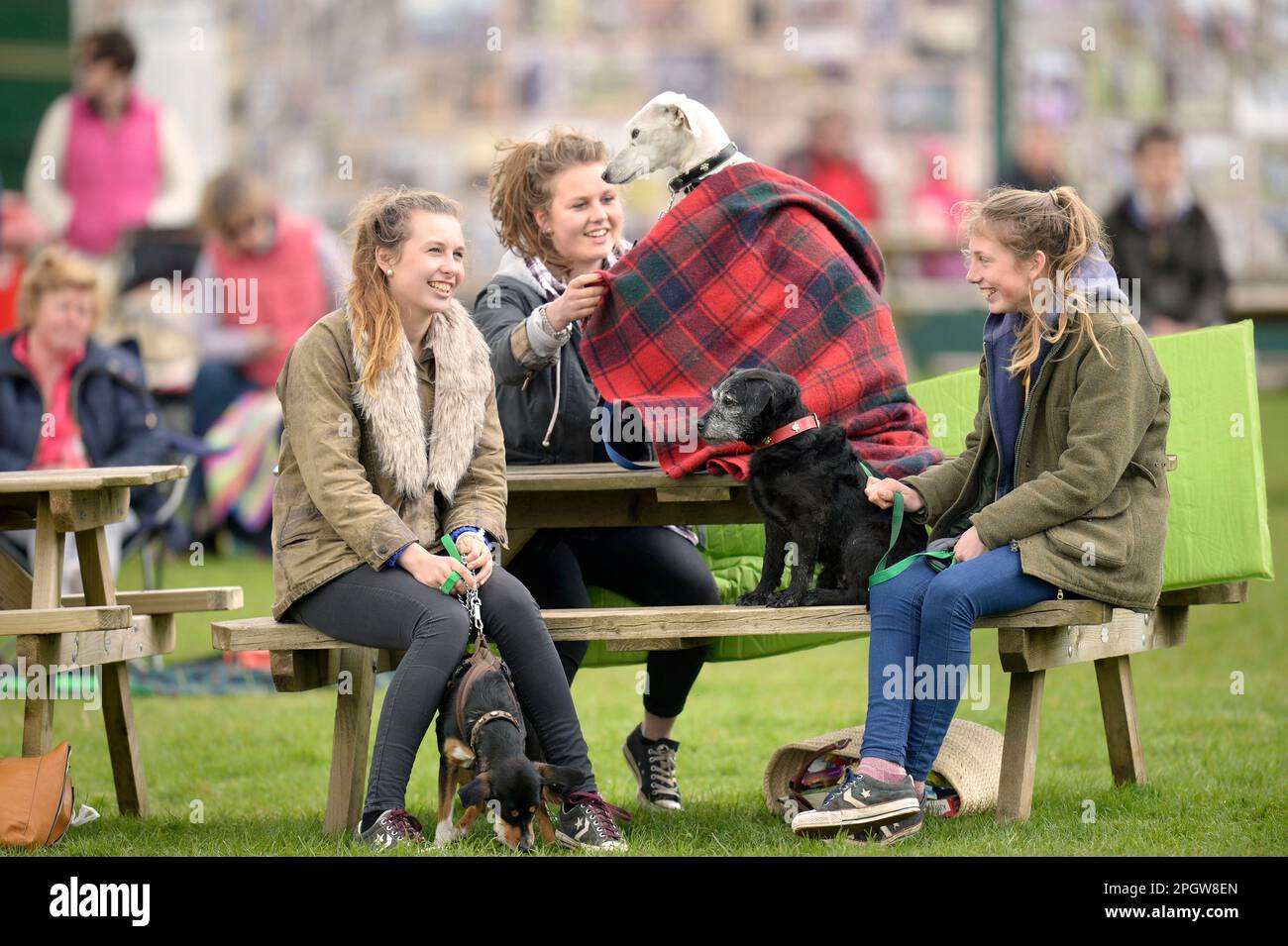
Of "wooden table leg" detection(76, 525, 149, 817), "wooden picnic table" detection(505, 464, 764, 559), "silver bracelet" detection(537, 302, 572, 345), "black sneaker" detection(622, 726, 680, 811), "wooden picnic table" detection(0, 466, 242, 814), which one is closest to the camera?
"wooden picnic table" detection(0, 466, 242, 814)

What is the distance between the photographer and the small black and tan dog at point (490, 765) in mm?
4246

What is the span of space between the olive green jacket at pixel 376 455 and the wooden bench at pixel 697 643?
0.46 feet

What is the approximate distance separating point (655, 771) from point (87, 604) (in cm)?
168

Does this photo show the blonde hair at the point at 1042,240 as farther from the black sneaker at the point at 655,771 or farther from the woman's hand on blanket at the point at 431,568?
the black sneaker at the point at 655,771

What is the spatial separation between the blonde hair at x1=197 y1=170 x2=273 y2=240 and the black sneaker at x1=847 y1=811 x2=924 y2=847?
26.0 feet

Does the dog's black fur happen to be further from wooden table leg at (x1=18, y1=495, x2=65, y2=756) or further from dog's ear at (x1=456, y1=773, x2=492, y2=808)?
wooden table leg at (x1=18, y1=495, x2=65, y2=756)

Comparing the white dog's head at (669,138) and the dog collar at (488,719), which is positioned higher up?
the white dog's head at (669,138)

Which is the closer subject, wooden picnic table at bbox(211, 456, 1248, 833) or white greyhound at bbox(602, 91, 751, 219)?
wooden picnic table at bbox(211, 456, 1248, 833)

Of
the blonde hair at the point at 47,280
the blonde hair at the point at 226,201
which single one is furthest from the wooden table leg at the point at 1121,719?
the blonde hair at the point at 226,201

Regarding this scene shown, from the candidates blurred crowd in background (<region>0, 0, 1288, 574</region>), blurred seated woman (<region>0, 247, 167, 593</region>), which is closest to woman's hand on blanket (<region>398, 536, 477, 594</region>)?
blurred seated woman (<region>0, 247, 167, 593</region>)

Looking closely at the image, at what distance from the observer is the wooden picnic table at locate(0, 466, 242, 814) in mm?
4664
